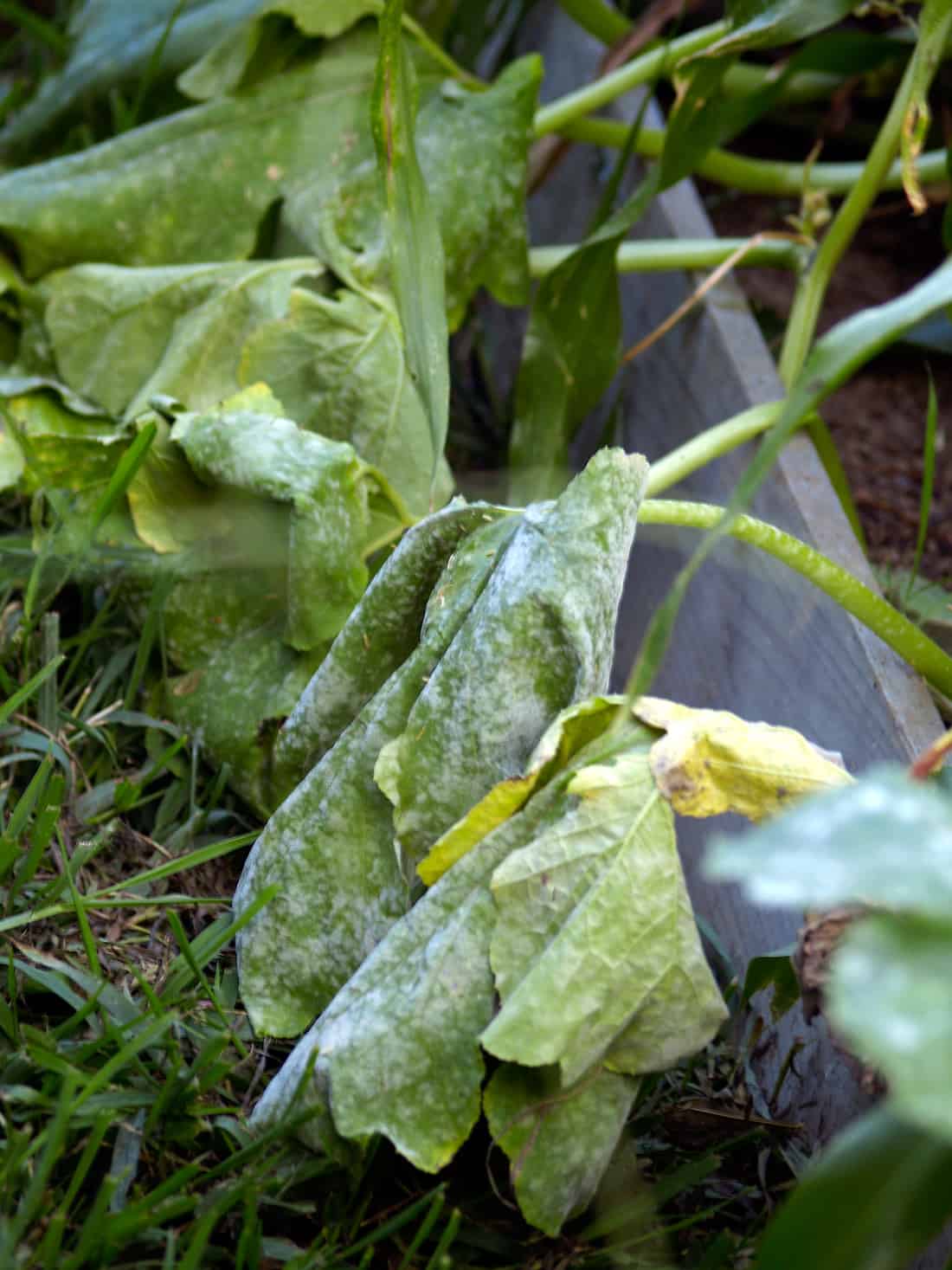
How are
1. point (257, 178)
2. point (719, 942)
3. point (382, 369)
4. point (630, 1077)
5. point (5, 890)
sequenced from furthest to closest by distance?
point (257, 178) → point (382, 369) → point (719, 942) → point (5, 890) → point (630, 1077)

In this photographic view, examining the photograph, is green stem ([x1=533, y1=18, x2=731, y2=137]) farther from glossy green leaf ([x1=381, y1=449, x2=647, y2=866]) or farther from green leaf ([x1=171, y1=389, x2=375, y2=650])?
glossy green leaf ([x1=381, y1=449, x2=647, y2=866])

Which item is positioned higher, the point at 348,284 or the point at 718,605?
the point at 348,284

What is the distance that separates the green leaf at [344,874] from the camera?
2.53ft

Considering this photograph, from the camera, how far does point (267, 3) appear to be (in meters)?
1.33

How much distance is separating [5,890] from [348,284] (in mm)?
635

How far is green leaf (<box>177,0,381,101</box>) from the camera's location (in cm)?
126

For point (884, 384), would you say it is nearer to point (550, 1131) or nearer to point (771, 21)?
point (771, 21)

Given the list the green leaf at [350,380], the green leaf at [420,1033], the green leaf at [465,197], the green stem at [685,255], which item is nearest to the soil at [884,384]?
the green stem at [685,255]

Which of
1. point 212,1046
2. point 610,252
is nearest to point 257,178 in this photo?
point 610,252

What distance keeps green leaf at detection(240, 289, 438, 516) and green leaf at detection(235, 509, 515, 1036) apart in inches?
14.0

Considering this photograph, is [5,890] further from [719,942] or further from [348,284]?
[348,284]

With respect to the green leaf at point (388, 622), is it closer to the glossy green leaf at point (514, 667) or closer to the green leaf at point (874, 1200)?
the glossy green leaf at point (514, 667)

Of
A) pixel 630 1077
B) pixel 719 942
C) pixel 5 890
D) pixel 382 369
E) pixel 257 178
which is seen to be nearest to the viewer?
pixel 630 1077

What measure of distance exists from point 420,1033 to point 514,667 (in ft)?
0.67
